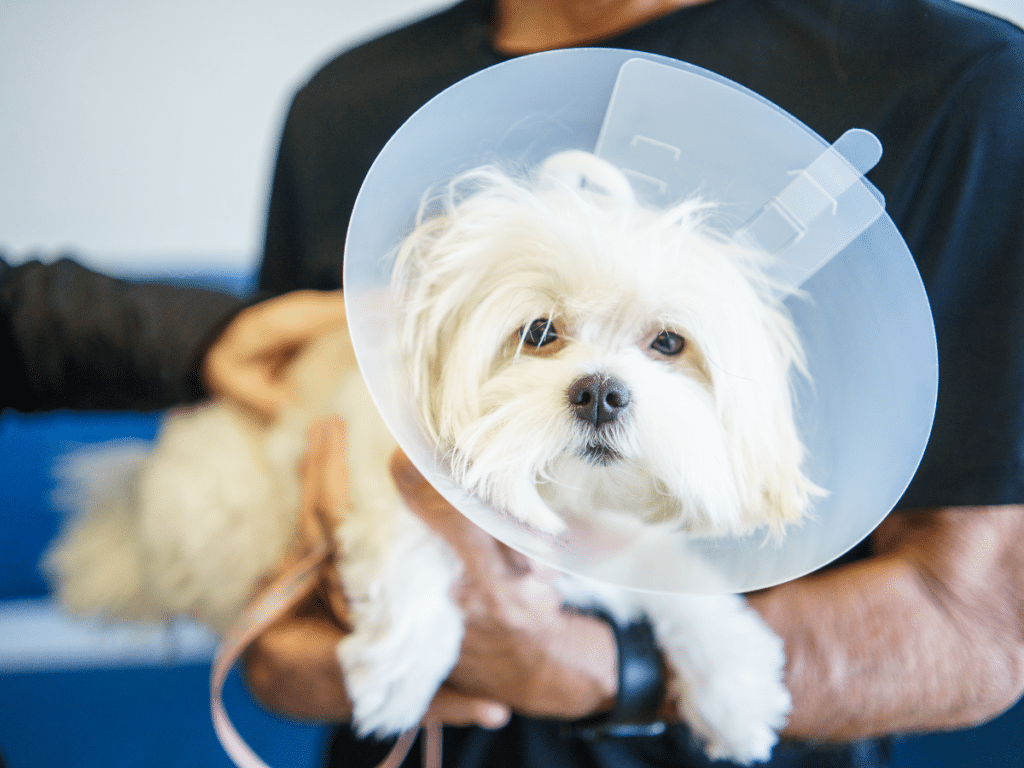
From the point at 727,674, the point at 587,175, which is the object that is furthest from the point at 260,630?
the point at 587,175

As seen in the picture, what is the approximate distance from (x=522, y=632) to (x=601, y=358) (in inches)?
12.0

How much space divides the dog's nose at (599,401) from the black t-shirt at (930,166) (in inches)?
13.2

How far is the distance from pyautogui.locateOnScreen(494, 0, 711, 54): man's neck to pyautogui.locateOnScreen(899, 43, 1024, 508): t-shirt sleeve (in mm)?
350

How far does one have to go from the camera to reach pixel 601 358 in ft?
1.99

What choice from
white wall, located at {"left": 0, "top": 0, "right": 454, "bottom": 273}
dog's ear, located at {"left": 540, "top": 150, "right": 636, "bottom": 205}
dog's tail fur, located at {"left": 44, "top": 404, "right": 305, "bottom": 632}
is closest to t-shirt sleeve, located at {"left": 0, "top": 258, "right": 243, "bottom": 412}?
dog's tail fur, located at {"left": 44, "top": 404, "right": 305, "bottom": 632}

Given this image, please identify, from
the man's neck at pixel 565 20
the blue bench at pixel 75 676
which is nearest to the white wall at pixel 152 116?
the blue bench at pixel 75 676

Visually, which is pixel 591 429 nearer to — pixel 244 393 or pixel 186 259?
pixel 244 393

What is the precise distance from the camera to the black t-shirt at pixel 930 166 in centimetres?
64

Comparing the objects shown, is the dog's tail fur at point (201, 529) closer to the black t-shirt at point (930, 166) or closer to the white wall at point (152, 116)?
the black t-shirt at point (930, 166)

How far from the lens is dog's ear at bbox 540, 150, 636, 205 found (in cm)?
58

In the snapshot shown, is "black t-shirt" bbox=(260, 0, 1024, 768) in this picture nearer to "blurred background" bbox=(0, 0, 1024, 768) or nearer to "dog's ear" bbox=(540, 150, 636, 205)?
"dog's ear" bbox=(540, 150, 636, 205)

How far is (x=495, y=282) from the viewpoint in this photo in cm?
62

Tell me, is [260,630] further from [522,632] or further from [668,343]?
[668,343]

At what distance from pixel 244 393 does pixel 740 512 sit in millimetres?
747
